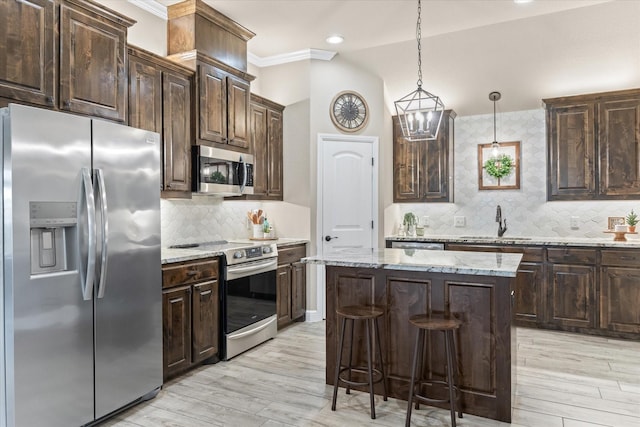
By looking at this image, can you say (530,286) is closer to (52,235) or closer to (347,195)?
(347,195)

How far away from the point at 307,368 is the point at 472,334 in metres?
1.43

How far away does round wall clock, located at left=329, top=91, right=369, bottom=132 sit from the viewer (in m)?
5.04

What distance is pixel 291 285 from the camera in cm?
464

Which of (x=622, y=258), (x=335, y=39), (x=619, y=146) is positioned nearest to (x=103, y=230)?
(x=335, y=39)

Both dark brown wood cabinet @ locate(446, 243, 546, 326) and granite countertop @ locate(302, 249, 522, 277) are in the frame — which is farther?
dark brown wood cabinet @ locate(446, 243, 546, 326)

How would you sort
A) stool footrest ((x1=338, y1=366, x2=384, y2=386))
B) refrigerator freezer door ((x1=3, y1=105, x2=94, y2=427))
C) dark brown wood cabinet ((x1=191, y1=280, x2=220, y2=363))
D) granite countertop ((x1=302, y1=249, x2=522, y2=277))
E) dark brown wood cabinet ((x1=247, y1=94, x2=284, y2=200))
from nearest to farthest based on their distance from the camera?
refrigerator freezer door ((x1=3, y1=105, x2=94, y2=427)), granite countertop ((x1=302, y1=249, x2=522, y2=277)), stool footrest ((x1=338, y1=366, x2=384, y2=386)), dark brown wood cabinet ((x1=191, y1=280, x2=220, y2=363)), dark brown wood cabinet ((x1=247, y1=94, x2=284, y2=200))

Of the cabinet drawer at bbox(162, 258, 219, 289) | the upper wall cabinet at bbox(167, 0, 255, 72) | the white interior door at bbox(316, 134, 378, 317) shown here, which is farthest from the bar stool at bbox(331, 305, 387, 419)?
the upper wall cabinet at bbox(167, 0, 255, 72)

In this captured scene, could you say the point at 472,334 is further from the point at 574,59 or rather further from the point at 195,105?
the point at 574,59

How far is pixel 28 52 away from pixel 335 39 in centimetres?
305

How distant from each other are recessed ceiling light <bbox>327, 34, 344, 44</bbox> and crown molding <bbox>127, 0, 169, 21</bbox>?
1663mm

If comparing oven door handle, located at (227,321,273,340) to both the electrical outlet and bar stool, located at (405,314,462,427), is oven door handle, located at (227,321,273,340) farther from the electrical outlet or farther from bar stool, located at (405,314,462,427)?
the electrical outlet

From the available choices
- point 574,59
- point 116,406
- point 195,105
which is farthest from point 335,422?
point 574,59

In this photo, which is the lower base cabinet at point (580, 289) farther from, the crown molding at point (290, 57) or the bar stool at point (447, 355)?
the crown molding at point (290, 57)

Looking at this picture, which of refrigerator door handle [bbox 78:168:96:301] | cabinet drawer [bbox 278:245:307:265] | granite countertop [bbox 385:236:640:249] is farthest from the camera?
cabinet drawer [bbox 278:245:307:265]
